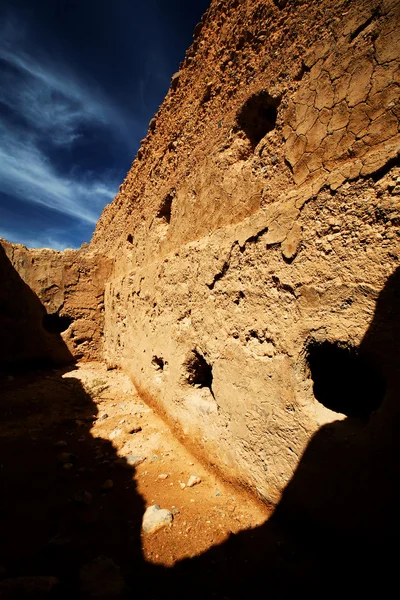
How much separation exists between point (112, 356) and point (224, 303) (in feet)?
13.0

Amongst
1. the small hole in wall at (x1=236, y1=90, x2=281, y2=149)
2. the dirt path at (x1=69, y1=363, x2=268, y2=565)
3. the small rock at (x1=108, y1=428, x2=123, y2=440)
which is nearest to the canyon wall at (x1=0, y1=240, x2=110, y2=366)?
the dirt path at (x1=69, y1=363, x2=268, y2=565)

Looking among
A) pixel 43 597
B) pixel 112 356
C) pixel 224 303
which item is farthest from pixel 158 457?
pixel 112 356

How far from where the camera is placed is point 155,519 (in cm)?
196

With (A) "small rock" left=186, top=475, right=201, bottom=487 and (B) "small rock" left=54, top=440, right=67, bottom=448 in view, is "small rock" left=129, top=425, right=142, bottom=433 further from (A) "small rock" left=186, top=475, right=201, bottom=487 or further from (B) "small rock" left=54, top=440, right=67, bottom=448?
(A) "small rock" left=186, top=475, right=201, bottom=487

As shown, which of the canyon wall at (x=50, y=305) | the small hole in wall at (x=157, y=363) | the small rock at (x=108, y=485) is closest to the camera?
the small rock at (x=108, y=485)

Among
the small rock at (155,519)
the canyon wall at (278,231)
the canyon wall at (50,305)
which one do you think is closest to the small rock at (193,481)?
the canyon wall at (278,231)

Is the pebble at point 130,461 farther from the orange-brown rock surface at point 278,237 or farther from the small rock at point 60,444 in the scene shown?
the small rock at point 60,444

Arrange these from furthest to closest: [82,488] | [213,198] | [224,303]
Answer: [213,198] → [224,303] → [82,488]

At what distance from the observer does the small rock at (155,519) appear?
1.92 meters

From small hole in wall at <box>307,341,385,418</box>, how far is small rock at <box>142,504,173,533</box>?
57.8 inches

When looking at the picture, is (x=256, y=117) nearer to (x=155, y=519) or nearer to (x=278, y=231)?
(x=278, y=231)

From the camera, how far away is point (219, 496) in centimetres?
221

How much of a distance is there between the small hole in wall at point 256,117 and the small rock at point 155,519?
3296 mm

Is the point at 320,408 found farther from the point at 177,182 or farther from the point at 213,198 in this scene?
the point at 177,182
